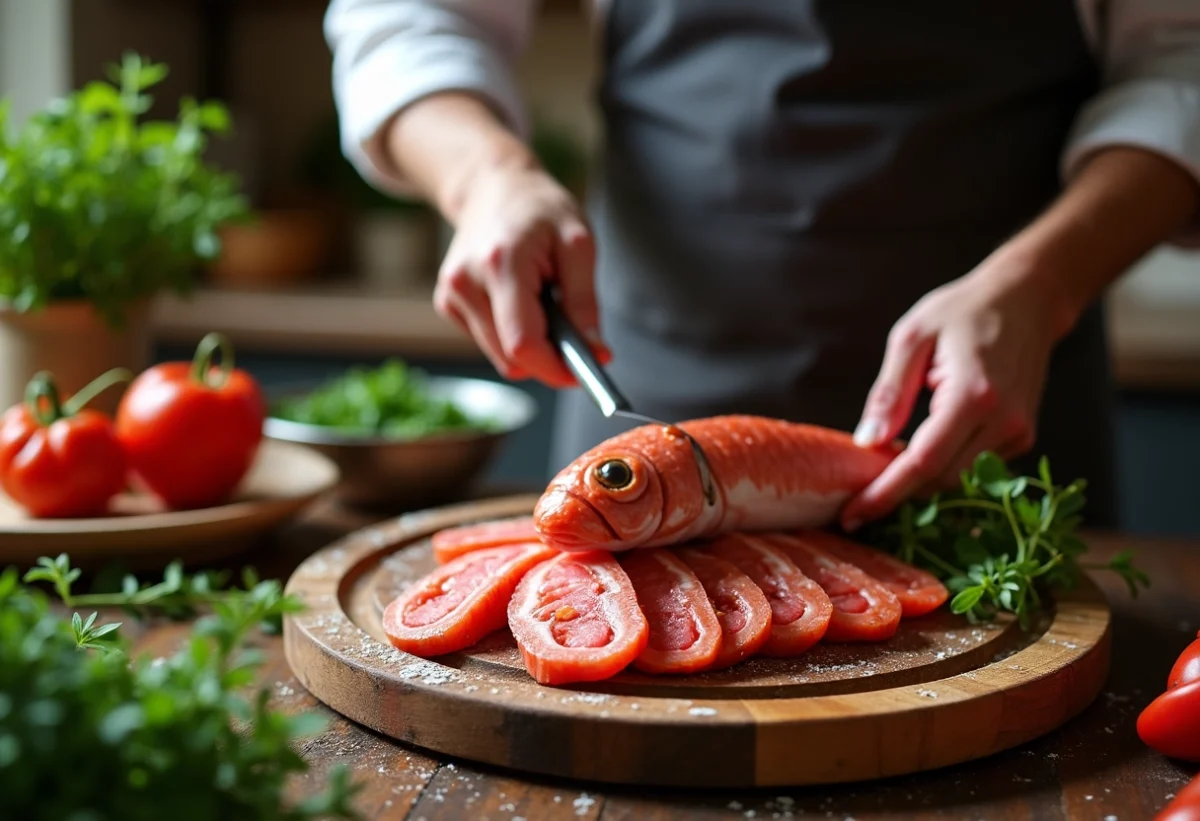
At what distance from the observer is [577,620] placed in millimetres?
1135

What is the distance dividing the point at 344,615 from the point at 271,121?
3.65m

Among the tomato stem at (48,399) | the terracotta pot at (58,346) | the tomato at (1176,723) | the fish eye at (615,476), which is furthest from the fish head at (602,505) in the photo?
the terracotta pot at (58,346)

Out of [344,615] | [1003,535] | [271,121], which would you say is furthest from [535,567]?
[271,121]

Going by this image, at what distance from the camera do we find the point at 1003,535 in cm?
136

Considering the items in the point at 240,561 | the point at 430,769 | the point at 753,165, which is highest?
the point at 753,165

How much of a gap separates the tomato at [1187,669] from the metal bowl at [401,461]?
1088mm

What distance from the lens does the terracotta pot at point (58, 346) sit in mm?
1788

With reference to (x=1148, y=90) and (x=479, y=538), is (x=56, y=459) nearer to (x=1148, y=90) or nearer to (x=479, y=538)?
(x=479, y=538)

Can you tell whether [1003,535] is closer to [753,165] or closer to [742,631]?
[742,631]

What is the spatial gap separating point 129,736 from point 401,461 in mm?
1164

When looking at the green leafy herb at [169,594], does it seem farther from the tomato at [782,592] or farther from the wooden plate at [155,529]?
the tomato at [782,592]

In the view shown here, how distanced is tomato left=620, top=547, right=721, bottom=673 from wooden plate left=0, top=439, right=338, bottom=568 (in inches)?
22.7

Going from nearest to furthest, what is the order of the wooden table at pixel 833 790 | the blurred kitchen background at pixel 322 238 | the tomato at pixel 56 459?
1. the wooden table at pixel 833 790
2. the tomato at pixel 56 459
3. the blurred kitchen background at pixel 322 238

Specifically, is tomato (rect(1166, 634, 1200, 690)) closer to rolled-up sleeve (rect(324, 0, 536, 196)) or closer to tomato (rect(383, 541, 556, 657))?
tomato (rect(383, 541, 556, 657))
